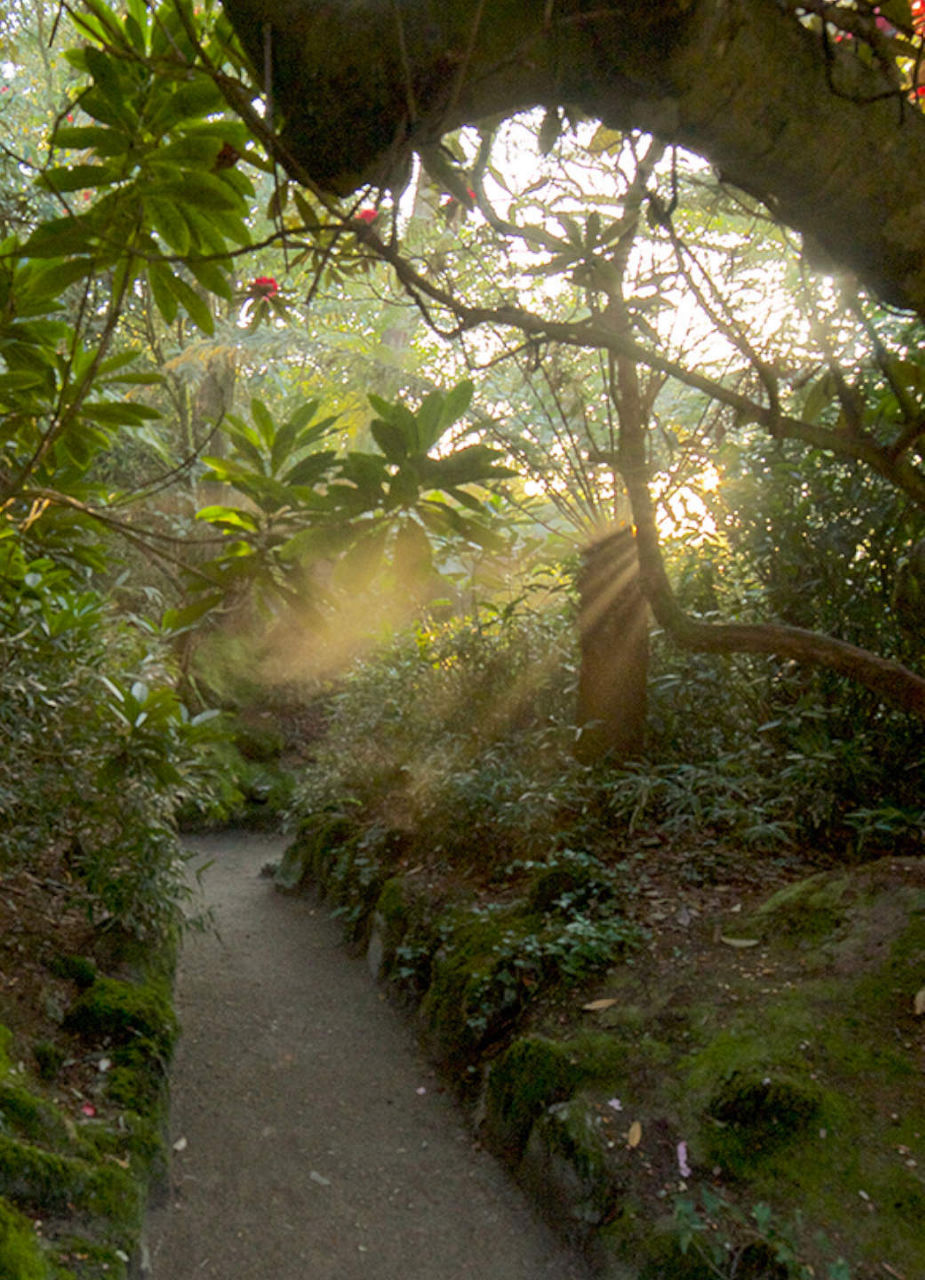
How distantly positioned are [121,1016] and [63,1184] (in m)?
1.06

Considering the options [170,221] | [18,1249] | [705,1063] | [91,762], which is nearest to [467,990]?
[705,1063]

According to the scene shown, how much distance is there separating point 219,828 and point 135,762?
5.72 meters

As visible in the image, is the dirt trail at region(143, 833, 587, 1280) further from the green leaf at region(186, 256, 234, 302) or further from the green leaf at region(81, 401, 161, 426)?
the green leaf at region(186, 256, 234, 302)

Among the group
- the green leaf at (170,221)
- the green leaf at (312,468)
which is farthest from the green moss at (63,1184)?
the green leaf at (170,221)

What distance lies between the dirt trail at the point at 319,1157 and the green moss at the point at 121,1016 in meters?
0.35

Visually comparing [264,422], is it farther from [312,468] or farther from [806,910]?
[806,910]

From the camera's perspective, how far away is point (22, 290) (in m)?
2.03

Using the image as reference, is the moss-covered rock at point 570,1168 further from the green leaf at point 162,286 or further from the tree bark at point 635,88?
the green leaf at point 162,286

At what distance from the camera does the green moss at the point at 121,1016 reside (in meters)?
3.23

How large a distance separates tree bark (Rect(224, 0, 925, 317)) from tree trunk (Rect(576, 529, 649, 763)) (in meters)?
3.33

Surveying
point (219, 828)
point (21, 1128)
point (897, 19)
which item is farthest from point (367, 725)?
point (897, 19)

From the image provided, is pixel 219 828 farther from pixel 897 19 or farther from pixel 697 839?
pixel 897 19

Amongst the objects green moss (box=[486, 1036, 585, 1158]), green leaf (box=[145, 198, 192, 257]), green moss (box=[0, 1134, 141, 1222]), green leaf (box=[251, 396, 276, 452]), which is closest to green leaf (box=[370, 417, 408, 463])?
green leaf (box=[251, 396, 276, 452])

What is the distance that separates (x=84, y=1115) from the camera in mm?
2750
